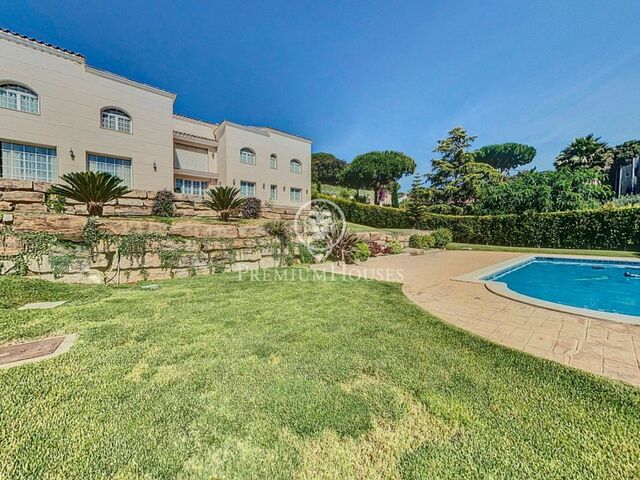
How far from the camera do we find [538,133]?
2130 cm

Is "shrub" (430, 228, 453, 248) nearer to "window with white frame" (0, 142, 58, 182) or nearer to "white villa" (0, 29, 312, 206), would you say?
"white villa" (0, 29, 312, 206)

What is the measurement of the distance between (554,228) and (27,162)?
26586 millimetres

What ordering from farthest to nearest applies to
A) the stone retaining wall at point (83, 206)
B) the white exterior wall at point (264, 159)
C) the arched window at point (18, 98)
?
the white exterior wall at point (264, 159) → the arched window at point (18, 98) → the stone retaining wall at point (83, 206)

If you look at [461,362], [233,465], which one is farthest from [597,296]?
[233,465]

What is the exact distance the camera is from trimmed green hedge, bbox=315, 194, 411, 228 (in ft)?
66.0

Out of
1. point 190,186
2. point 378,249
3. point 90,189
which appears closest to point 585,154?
point 378,249

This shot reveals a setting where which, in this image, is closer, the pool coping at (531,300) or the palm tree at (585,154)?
the pool coping at (531,300)

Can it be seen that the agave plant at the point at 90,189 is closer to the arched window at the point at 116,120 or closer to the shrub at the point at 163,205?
the shrub at the point at 163,205

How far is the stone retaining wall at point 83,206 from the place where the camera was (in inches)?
286

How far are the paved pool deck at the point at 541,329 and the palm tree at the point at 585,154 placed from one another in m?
28.4

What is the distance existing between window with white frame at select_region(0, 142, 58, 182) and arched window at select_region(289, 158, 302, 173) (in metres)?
13.3

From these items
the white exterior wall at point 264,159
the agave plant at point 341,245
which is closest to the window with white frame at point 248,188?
the white exterior wall at point 264,159

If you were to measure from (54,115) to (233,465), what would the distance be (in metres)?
16.6

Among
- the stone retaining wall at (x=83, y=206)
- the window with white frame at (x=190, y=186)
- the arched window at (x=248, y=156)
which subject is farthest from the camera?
the arched window at (x=248, y=156)
